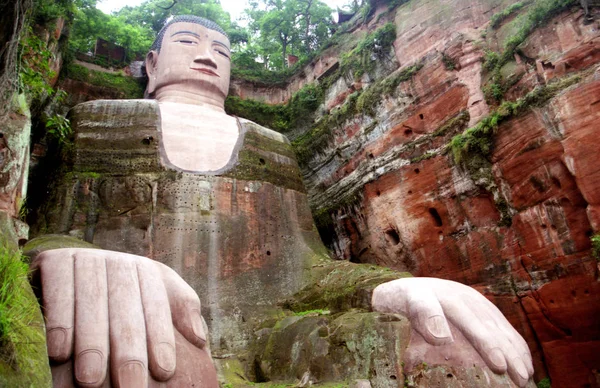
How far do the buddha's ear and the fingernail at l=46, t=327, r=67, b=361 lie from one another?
8.93 metres

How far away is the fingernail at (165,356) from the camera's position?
13.5 feet

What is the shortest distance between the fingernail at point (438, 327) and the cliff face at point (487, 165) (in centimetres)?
392

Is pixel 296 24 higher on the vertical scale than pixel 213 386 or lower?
higher

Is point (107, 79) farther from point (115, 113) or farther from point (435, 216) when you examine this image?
point (435, 216)

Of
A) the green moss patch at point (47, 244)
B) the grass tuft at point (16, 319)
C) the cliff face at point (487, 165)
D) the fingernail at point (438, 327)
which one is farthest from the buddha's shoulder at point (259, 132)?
the grass tuft at point (16, 319)

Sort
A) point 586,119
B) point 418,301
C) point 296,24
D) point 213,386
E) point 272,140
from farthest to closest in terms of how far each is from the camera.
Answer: point 296,24
point 272,140
point 586,119
point 418,301
point 213,386

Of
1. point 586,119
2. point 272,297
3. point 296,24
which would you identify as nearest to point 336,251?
point 272,297

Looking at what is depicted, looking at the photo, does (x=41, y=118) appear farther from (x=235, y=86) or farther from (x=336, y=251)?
(x=235, y=86)

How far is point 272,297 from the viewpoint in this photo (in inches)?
327

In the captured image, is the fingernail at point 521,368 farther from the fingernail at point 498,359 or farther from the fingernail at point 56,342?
the fingernail at point 56,342

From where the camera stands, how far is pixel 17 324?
9.95 ft

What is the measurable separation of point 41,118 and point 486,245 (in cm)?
850

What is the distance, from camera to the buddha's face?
1158cm

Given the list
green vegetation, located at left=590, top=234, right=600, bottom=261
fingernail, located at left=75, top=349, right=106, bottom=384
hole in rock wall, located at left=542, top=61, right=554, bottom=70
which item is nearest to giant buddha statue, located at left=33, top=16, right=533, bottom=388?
fingernail, located at left=75, top=349, right=106, bottom=384
